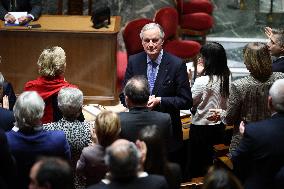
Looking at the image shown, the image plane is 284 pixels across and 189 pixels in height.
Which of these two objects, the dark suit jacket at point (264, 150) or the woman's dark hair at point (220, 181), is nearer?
the woman's dark hair at point (220, 181)

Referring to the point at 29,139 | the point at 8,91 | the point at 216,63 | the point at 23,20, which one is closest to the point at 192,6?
the point at 23,20

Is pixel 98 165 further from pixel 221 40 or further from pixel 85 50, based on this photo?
pixel 221 40

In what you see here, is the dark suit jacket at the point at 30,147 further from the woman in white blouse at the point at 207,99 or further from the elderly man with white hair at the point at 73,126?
the woman in white blouse at the point at 207,99

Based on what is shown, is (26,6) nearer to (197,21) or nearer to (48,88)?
(48,88)

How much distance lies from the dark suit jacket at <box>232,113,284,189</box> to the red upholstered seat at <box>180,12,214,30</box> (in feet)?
15.0

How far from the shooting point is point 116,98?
248 inches

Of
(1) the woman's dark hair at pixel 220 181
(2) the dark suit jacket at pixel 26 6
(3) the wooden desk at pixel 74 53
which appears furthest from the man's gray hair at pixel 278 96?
(2) the dark suit jacket at pixel 26 6

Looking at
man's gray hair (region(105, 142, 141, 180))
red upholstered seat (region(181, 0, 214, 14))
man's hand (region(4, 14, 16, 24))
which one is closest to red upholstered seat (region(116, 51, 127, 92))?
man's hand (region(4, 14, 16, 24))

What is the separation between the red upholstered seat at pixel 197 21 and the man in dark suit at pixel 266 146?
451 cm

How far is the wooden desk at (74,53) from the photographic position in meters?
6.03

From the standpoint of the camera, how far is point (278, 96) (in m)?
3.41

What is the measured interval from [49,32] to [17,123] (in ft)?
8.79

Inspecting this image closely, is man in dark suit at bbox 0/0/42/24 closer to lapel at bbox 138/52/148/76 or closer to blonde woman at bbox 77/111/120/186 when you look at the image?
lapel at bbox 138/52/148/76

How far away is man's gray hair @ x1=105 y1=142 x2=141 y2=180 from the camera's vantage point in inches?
Result: 110
